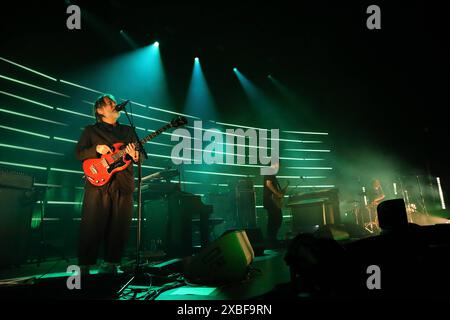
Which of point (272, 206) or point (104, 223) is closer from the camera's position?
point (104, 223)

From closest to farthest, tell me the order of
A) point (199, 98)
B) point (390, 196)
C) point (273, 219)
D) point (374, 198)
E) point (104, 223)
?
point (104, 223) → point (273, 219) → point (374, 198) → point (199, 98) → point (390, 196)

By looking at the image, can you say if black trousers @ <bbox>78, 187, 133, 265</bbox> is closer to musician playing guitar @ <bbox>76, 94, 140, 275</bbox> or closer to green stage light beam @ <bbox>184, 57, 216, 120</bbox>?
musician playing guitar @ <bbox>76, 94, 140, 275</bbox>

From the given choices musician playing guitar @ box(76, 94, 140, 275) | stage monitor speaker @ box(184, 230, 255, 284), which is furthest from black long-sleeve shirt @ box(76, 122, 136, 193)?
stage monitor speaker @ box(184, 230, 255, 284)

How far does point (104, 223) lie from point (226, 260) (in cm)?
136

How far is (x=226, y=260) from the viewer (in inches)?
109

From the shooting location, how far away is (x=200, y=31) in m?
8.72

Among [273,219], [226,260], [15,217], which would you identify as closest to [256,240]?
[273,219]

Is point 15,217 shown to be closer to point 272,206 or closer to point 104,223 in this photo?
point 104,223

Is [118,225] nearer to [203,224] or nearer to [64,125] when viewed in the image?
[203,224]

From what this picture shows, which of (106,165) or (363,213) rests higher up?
(106,165)

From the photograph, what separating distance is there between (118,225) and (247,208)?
17.6 ft

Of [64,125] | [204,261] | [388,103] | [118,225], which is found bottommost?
[204,261]
